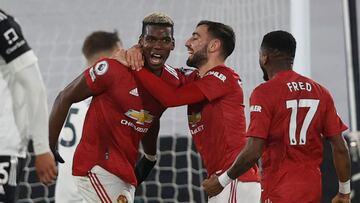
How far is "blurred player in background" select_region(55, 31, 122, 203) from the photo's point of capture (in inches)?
288

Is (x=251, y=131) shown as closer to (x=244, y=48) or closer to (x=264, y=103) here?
(x=264, y=103)

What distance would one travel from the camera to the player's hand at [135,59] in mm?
5598

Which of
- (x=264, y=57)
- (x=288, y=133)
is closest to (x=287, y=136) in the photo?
(x=288, y=133)

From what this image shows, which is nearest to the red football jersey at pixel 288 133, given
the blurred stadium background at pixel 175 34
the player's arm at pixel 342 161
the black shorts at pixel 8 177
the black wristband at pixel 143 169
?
the player's arm at pixel 342 161

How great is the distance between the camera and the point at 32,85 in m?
4.43

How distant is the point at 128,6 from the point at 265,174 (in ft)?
22.0

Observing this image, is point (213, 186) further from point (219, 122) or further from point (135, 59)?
point (135, 59)

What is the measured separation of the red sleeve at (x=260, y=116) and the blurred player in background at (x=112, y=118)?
676mm

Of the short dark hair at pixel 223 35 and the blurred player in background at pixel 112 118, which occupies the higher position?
the short dark hair at pixel 223 35

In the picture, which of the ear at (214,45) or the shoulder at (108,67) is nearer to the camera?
the shoulder at (108,67)

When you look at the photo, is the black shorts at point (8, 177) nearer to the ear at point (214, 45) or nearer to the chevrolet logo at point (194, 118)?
the chevrolet logo at point (194, 118)

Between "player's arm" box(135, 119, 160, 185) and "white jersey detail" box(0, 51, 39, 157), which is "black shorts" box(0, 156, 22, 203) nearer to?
"white jersey detail" box(0, 51, 39, 157)

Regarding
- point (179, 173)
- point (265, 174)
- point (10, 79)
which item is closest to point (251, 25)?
point (179, 173)

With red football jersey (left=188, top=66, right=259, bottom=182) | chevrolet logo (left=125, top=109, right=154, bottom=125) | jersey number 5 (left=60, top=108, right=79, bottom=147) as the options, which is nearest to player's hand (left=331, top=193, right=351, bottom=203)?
red football jersey (left=188, top=66, right=259, bottom=182)
